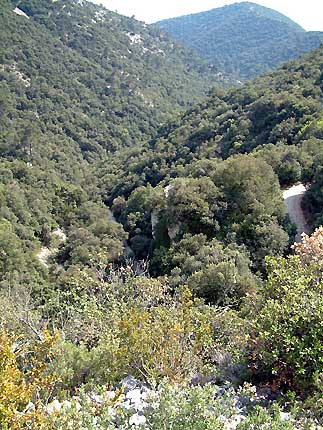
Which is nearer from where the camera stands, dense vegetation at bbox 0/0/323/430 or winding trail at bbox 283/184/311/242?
dense vegetation at bbox 0/0/323/430

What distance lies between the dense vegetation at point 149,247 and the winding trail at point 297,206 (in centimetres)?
65

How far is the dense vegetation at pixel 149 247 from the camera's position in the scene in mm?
Answer: 5703

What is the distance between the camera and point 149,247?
1258 inches

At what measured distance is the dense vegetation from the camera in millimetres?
5703

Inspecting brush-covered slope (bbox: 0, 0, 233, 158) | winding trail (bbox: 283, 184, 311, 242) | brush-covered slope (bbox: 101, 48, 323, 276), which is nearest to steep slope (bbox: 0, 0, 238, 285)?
brush-covered slope (bbox: 0, 0, 233, 158)

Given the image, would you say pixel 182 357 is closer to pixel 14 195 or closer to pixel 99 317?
pixel 99 317

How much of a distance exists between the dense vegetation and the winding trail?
65 centimetres

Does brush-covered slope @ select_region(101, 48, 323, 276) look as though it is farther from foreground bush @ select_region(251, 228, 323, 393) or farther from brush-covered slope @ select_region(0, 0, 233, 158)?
brush-covered slope @ select_region(0, 0, 233, 158)

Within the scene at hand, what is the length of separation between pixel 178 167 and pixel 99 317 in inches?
1527

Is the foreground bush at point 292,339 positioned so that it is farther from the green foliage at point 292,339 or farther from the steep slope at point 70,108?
the steep slope at point 70,108

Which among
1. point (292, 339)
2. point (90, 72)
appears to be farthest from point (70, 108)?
point (292, 339)

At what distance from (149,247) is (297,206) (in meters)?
11.2

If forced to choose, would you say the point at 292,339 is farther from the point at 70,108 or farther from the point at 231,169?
the point at 70,108

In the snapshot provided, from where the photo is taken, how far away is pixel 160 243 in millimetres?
25750
